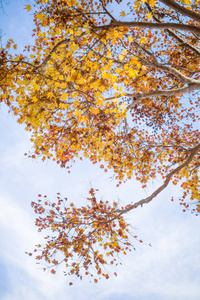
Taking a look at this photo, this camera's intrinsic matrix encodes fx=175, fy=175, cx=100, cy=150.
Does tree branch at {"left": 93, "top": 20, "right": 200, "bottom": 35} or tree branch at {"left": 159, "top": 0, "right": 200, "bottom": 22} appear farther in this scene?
tree branch at {"left": 93, "top": 20, "right": 200, "bottom": 35}

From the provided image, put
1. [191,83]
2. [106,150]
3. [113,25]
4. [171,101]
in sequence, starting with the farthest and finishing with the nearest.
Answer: [171,101] < [106,150] < [191,83] < [113,25]

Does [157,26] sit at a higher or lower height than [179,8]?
higher

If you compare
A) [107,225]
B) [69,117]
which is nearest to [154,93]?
[69,117]

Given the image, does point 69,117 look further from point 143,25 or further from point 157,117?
point 157,117

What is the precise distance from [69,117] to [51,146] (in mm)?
1076

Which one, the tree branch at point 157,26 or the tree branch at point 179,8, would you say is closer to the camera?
the tree branch at point 179,8

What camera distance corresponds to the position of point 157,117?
319 inches

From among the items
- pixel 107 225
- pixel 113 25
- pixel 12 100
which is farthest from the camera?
pixel 107 225

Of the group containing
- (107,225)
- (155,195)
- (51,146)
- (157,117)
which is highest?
(157,117)

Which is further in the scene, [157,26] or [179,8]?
[157,26]

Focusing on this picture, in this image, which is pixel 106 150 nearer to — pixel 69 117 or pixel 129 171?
pixel 129 171

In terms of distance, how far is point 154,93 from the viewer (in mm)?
4344

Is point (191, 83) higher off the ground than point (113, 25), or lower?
lower

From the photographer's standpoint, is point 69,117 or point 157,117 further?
point 157,117
